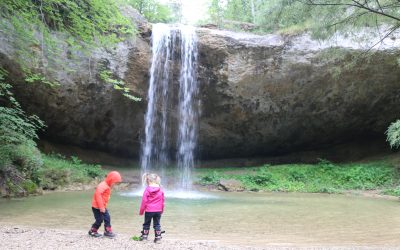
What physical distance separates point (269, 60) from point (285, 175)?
4993mm

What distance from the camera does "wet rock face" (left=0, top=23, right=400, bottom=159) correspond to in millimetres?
15562

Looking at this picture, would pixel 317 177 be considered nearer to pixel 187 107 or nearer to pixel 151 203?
pixel 187 107

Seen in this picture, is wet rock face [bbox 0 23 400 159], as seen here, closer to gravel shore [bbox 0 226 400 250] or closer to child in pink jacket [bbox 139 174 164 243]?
gravel shore [bbox 0 226 400 250]

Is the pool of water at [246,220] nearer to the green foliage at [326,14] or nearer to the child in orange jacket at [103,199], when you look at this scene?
the child in orange jacket at [103,199]

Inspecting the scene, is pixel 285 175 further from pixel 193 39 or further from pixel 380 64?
pixel 193 39

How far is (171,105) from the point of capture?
57.3 ft

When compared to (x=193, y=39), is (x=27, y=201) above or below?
below

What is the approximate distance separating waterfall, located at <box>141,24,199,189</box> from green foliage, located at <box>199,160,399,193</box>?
2.24m

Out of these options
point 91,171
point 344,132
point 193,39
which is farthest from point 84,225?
point 344,132

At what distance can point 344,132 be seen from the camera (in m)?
19.0

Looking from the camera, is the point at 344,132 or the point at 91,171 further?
the point at 344,132

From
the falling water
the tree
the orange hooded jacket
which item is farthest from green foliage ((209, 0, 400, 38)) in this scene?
the falling water

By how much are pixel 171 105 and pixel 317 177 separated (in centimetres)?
716

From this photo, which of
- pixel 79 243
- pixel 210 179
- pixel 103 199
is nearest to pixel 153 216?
pixel 103 199
